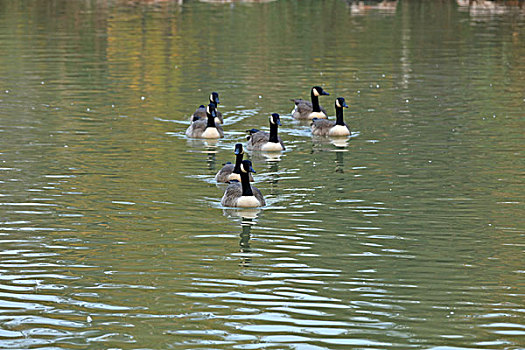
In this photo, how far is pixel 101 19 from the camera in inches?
2805

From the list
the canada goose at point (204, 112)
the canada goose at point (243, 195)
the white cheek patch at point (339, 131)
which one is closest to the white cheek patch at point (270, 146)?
the white cheek patch at point (339, 131)

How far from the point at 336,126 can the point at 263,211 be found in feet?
31.6

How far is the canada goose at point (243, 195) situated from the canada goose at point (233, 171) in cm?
150

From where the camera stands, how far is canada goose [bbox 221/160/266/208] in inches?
818

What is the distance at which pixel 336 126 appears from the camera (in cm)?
3006

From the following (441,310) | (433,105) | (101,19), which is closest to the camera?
(441,310)

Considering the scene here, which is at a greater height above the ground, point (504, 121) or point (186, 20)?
point (186, 20)

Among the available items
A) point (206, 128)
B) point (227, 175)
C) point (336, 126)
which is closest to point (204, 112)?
point (206, 128)

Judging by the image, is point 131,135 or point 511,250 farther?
point 131,135

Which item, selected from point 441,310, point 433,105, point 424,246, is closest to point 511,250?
point 424,246

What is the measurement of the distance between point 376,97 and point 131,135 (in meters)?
11.7

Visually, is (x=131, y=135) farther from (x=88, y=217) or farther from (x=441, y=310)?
(x=441, y=310)

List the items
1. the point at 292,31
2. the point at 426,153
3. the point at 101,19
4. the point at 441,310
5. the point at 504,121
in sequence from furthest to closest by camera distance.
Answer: the point at 101,19 < the point at 292,31 < the point at 504,121 < the point at 426,153 < the point at 441,310

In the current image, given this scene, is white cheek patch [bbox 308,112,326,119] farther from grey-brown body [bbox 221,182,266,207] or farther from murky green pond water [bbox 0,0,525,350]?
grey-brown body [bbox 221,182,266,207]
